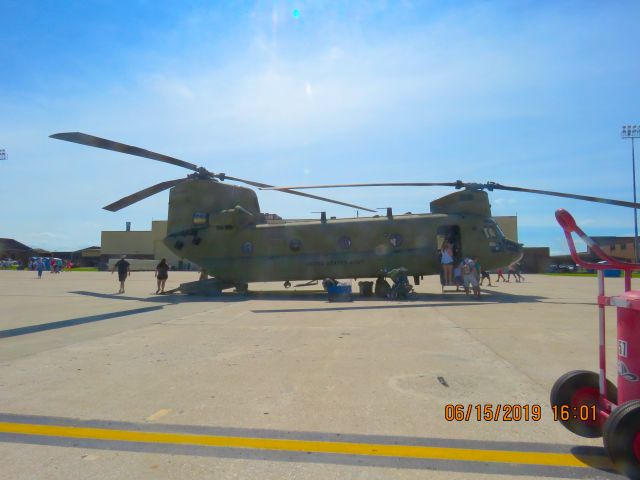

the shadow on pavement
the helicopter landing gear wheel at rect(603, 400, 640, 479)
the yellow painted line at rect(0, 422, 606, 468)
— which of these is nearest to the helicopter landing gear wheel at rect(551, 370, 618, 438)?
the yellow painted line at rect(0, 422, 606, 468)

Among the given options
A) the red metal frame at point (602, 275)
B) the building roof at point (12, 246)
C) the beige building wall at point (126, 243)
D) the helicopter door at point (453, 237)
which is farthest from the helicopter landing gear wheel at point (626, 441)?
the building roof at point (12, 246)

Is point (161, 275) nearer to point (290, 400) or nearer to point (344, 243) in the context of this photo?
point (344, 243)

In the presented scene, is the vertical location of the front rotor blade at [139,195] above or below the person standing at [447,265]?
above

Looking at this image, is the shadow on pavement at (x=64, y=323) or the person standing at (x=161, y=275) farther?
the person standing at (x=161, y=275)

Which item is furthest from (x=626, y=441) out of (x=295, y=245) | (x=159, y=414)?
(x=295, y=245)

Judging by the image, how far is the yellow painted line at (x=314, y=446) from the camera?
10.7 feet

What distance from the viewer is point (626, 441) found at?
2811 mm

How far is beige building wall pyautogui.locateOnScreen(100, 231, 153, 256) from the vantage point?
237ft

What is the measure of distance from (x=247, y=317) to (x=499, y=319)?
5.41 metres

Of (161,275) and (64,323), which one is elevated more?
(161,275)

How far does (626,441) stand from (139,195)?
50.4 ft

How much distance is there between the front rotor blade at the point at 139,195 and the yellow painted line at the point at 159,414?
1220 centimetres

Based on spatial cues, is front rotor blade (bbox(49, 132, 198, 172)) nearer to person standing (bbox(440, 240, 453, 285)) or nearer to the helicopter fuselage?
the helicopter fuselage
